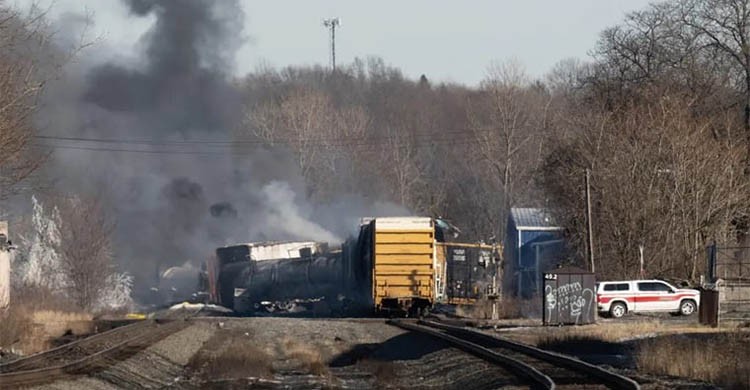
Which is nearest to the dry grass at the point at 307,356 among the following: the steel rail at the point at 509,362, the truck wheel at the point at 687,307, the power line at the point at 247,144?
the steel rail at the point at 509,362

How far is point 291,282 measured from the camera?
53.6 m

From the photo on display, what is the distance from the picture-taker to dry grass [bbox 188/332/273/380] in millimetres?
24062

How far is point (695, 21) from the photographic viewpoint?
70.4 m

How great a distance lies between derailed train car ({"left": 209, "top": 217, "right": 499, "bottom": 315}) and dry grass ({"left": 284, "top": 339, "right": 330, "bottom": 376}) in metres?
10.9

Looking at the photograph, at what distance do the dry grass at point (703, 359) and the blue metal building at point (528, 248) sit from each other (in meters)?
36.9

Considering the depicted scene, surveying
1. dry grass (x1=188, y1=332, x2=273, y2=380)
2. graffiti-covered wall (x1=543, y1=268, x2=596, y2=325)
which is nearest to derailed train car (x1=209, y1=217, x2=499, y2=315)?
graffiti-covered wall (x1=543, y1=268, x2=596, y2=325)

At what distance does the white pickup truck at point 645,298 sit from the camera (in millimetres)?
46906

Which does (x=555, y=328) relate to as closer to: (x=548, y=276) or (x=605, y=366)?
(x=548, y=276)

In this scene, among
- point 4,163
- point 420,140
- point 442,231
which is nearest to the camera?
point 4,163

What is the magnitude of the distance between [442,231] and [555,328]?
41.5 ft

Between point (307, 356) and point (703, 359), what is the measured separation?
10265 millimetres

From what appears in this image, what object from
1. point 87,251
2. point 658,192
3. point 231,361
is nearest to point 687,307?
point 658,192

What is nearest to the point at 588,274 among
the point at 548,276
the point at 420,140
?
the point at 548,276

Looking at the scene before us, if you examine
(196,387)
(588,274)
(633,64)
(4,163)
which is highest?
(633,64)
